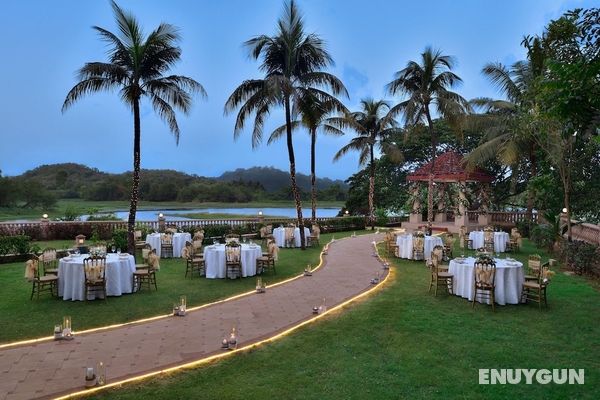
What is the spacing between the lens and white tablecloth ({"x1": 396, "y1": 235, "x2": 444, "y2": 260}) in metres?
15.8

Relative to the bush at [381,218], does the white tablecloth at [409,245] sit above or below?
below

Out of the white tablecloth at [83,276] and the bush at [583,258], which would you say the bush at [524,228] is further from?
the white tablecloth at [83,276]

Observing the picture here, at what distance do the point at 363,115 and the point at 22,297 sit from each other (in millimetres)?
21072

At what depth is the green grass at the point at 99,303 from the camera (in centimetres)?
789

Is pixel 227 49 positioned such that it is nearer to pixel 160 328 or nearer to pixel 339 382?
pixel 160 328

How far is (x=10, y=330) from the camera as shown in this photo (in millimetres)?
7477

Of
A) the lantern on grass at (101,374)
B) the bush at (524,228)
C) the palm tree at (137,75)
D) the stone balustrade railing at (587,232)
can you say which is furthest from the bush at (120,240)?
the bush at (524,228)

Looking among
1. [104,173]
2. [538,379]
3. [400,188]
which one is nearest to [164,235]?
[538,379]

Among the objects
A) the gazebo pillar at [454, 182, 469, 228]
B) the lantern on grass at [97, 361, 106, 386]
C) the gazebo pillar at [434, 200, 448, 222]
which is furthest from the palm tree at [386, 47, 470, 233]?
the lantern on grass at [97, 361, 106, 386]

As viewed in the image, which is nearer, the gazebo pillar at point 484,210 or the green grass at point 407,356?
the green grass at point 407,356

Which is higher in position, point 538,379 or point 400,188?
point 400,188

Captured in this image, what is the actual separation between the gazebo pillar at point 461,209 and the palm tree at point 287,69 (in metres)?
12.9

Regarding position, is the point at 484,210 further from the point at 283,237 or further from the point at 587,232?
the point at 283,237

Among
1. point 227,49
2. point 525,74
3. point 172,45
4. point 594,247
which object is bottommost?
point 594,247
